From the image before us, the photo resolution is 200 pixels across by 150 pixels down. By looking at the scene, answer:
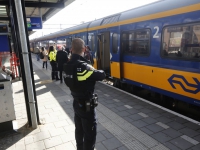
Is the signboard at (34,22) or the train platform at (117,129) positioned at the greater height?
the signboard at (34,22)

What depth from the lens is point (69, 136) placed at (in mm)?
3529

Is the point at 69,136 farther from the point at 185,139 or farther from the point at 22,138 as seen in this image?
the point at 185,139

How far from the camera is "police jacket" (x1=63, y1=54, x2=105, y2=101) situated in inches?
95.0

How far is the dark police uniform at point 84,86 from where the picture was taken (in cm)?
242

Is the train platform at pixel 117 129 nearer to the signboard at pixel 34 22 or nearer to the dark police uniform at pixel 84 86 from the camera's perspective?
the dark police uniform at pixel 84 86

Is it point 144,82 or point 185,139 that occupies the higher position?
point 144,82

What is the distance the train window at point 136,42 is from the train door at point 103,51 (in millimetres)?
2174

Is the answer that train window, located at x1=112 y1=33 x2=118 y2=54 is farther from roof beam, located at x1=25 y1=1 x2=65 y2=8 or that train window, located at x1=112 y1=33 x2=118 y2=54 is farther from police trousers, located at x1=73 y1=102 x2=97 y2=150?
police trousers, located at x1=73 y1=102 x2=97 y2=150

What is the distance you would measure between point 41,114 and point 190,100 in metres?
3.85

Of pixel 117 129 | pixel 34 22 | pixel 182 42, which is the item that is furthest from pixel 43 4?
pixel 117 129

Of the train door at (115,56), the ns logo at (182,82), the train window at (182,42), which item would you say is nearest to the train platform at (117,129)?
the ns logo at (182,82)

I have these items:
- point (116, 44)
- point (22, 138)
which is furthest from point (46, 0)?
point (22, 138)

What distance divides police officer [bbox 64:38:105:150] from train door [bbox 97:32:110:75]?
5.97 meters

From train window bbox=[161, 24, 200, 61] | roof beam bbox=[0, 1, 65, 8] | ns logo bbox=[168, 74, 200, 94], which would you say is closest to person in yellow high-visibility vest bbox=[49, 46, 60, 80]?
roof beam bbox=[0, 1, 65, 8]
